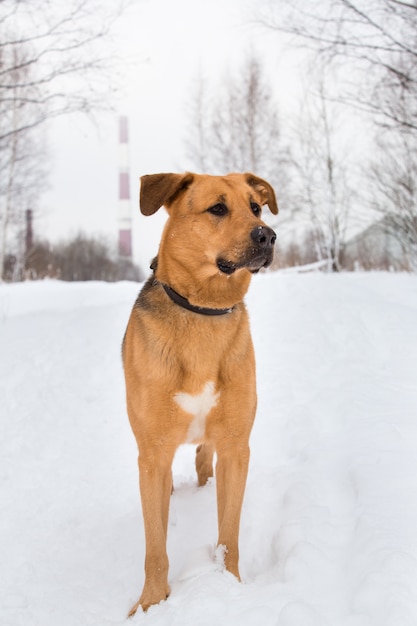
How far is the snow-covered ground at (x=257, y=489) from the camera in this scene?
2123 mm

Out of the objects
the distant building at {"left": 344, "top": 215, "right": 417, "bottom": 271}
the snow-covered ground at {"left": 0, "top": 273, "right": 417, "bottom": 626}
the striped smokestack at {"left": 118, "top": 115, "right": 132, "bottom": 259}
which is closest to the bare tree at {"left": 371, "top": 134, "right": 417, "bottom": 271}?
the distant building at {"left": 344, "top": 215, "right": 417, "bottom": 271}

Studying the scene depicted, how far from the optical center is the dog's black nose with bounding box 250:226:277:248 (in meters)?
2.41

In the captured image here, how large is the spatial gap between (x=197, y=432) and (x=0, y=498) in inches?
75.0

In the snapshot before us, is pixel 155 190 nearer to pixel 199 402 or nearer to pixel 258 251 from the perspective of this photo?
pixel 258 251

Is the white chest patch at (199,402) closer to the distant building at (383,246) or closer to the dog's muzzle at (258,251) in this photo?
the dog's muzzle at (258,251)

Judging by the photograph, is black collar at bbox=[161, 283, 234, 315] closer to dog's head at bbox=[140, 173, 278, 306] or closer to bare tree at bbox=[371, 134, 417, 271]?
dog's head at bbox=[140, 173, 278, 306]

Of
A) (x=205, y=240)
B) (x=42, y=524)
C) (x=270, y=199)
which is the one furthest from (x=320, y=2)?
(x=42, y=524)

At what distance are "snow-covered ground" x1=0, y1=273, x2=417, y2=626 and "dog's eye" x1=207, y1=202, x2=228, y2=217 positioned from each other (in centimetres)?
160

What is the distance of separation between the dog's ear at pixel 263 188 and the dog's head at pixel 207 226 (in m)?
0.42

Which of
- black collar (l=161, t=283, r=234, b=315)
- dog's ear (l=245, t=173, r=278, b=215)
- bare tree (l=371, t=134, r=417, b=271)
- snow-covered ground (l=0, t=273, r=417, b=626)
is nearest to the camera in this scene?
snow-covered ground (l=0, t=273, r=417, b=626)

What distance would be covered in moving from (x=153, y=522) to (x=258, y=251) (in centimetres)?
138

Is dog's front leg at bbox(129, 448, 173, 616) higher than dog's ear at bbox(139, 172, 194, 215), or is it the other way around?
dog's ear at bbox(139, 172, 194, 215)

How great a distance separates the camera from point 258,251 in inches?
95.7

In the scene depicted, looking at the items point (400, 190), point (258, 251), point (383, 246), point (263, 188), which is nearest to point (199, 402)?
point (258, 251)
